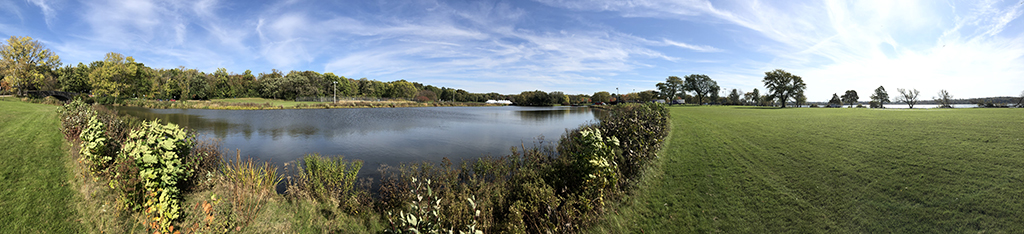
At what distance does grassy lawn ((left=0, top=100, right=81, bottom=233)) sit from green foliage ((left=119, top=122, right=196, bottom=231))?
197cm

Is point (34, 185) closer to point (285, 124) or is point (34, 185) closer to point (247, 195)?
point (247, 195)

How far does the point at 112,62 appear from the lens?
1736 inches

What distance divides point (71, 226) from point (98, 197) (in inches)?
45.4

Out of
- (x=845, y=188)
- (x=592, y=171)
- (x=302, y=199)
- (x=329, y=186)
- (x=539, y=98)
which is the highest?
(x=539, y=98)

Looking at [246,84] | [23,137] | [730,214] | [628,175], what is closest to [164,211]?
[628,175]

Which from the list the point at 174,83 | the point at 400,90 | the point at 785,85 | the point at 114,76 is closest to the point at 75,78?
the point at 174,83

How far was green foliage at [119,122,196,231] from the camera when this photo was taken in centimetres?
465

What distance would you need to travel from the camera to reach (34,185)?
6625 millimetres

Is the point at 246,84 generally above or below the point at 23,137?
above

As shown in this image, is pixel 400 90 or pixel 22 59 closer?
pixel 22 59

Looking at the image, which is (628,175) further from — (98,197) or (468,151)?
(98,197)

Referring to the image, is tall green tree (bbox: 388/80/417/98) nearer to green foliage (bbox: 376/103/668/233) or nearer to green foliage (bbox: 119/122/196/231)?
green foliage (bbox: 376/103/668/233)

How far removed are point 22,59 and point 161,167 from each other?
2319 inches

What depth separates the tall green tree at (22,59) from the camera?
3494 cm
